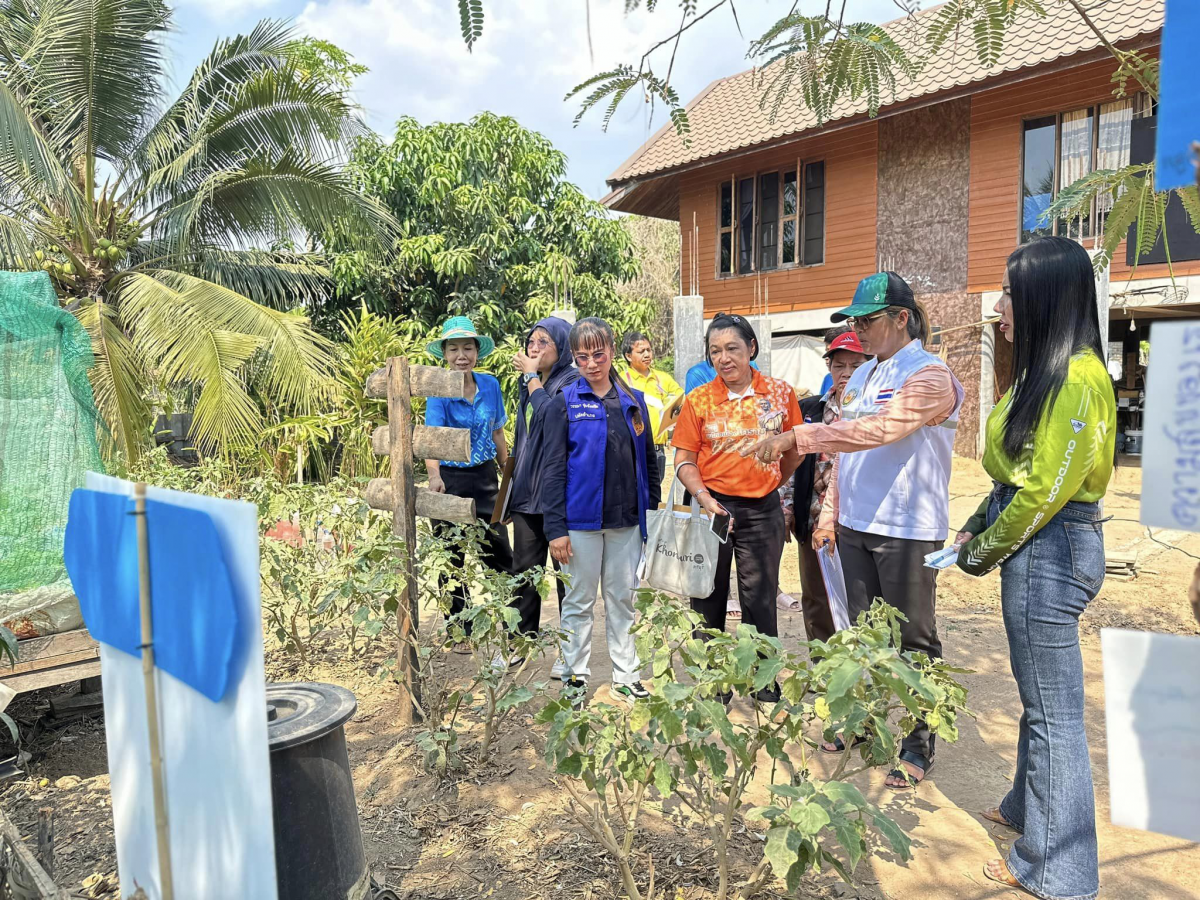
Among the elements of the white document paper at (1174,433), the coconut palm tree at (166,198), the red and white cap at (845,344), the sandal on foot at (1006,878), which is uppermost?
the coconut palm tree at (166,198)

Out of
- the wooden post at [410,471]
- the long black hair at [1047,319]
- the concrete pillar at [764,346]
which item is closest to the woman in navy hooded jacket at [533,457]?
the wooden post at [410,471]

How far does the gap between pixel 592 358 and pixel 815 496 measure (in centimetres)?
131

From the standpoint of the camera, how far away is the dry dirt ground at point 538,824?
7.92 feet

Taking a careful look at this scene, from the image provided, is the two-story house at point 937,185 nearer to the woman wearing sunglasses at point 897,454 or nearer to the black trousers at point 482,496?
the black trousers at point 482,496

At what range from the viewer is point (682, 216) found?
590 inches

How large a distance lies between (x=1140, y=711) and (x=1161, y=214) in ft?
5.46

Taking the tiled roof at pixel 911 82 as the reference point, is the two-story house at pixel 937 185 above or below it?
below

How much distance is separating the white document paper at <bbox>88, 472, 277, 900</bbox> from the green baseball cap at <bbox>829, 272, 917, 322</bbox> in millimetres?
2211

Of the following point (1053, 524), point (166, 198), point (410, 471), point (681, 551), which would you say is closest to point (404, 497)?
point (410, 471)

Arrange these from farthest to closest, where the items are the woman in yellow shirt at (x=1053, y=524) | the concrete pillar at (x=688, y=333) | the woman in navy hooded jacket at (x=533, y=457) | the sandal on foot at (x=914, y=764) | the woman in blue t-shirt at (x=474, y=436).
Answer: the concrete pillar at (x=688, y=333), the woman in blue t-shirt at (x=474, y=436), the woman in navy hooded jacket at (x=533, y=457), the sandal on foot at (x=914, y=764), the woman in yellow shirt at (x=1053, y=524)

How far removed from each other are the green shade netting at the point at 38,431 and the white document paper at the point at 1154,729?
12.6 ft

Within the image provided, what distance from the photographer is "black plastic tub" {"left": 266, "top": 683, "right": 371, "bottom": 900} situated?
77.7 inches

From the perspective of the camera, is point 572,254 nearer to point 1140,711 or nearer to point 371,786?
point 371,786

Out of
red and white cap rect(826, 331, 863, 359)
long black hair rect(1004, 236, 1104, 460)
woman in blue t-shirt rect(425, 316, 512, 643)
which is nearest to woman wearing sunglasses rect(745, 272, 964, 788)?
long black hair rect(1004, 236, 1104, 460)
